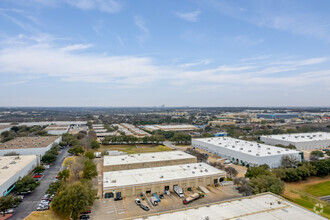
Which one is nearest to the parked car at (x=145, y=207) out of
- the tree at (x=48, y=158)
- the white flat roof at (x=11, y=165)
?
the white flat roof at (x=11, y=165)

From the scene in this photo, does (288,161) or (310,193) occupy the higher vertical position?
(288,161)

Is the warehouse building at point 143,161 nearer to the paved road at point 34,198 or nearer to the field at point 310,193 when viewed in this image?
the paved road at point 34,198

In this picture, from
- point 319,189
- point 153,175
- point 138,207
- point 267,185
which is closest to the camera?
point 138,207

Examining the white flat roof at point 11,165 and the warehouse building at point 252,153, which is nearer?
the white flat roof at point 11,165

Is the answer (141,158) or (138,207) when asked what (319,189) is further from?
(141,158)

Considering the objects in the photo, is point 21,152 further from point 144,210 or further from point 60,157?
point 144,210

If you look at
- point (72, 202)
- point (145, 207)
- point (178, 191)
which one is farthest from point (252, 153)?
point (72, 202)

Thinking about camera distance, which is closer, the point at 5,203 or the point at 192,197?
the point at 5,203
